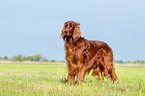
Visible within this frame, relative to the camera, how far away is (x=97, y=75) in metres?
7.62

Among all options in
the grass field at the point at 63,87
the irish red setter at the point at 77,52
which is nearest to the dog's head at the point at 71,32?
the irish red setter at the point at 77,52

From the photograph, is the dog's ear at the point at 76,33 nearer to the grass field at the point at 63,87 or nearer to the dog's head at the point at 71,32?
the dog's head at the point at 71,32

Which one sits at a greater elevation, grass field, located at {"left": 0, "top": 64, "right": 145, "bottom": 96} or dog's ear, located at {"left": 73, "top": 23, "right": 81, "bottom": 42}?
dog's ear, located at {"left": 73, "top": 23, "right": 81, "bottom": 42}

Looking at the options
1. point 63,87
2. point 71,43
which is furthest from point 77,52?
point 63,87

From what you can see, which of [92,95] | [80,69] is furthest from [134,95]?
[80,69]

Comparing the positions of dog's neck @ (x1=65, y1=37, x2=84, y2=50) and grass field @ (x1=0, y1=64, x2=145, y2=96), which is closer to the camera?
grass field @ (x1=0, y1=64, x2=145, y2=96)

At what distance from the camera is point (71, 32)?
6250mm

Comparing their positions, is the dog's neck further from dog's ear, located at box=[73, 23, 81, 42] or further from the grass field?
the grass field

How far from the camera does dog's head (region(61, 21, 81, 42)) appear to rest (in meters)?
6.18

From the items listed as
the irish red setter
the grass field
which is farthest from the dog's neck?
the grass field

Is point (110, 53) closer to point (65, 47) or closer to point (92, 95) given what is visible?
point (65, 47)

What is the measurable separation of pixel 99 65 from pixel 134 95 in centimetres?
211

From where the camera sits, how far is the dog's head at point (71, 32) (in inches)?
243

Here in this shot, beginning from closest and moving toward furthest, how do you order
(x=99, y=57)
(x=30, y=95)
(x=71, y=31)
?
(x=30, y=95) → (x=71, y=31) → (x=99, y=57)
